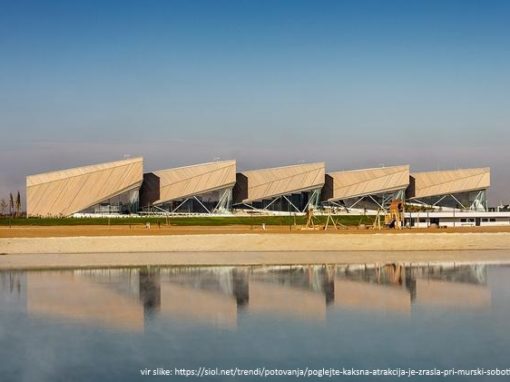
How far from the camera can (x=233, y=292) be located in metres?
21.2

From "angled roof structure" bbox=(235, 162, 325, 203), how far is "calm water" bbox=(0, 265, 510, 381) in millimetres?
39304

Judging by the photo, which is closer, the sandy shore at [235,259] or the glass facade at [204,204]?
the sandy shore at [235,259]

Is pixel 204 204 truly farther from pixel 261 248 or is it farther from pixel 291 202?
pixel 261 248

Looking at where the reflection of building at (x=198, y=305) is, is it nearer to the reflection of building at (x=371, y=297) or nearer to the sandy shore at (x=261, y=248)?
the reflection of building at (x=371, y=297)

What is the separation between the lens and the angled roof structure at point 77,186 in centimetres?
5691

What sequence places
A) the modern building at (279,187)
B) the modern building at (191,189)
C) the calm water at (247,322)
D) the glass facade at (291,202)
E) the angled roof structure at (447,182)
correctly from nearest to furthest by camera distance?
the calm water at (247,322), the modern building at (191,189), the modern building at (279,187), the glass facade at (291,202), the angled roof structure at (447,182)

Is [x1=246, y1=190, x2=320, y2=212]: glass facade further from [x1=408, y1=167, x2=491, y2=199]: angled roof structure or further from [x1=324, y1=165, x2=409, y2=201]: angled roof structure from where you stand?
[x1=408, y1=167, x2=491, y2=199]: angled roof structure

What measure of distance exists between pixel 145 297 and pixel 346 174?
49.3 metres

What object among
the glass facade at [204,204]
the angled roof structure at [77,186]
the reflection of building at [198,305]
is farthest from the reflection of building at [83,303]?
Answer: the glass facade at [204,204]

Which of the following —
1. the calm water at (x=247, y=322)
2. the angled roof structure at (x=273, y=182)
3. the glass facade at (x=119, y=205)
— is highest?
the angled roof structure at (x=273, y=182)

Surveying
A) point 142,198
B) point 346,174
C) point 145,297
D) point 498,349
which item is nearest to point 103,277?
point 145,297

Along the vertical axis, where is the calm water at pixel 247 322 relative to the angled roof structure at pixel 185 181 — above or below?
below

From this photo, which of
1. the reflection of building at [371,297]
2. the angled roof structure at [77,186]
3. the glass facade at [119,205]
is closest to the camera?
the reflection of building at [371,297]

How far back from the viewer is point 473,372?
11.9 metres
